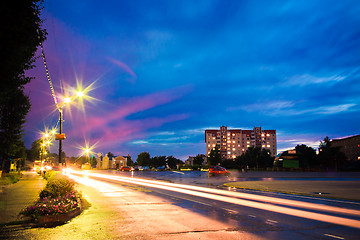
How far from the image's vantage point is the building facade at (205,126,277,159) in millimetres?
184125

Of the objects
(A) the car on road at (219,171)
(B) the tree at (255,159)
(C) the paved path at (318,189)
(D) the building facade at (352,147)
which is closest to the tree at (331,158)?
(D) the building facade at (352,147)

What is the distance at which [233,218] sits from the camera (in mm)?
9484

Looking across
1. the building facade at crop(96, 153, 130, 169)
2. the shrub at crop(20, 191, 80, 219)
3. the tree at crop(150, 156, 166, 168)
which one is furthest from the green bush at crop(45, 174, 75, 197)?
the tree at crop(150, 156, 166, 168)

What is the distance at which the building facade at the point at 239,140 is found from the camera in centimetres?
18412

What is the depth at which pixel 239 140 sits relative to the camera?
612 ft

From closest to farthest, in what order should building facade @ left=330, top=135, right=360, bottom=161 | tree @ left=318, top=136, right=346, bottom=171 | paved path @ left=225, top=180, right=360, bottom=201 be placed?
paved path @ left=225, top=180, right=360, bottom=201 < tree @ left=318, top=136, right=346, bottom=171 < building facade @ left=330, top=135, right=360, bottom=161

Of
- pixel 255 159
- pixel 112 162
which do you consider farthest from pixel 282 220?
pixel 112 162

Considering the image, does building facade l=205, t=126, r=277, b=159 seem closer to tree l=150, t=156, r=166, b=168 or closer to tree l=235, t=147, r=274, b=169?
tree l=150, t=156, r=166, b=168

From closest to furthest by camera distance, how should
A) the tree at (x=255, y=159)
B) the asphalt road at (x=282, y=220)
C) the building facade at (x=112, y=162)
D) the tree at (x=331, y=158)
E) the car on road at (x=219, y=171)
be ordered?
the asphalt road at (x=282, y=220)
the car on road at (x=219, y=171)
the tree at (x=331, y=158)
the tree at (x=255, y=159)
the building facade at (x=112, y=162)

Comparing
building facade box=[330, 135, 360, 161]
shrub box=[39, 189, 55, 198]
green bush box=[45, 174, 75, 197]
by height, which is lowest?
shrub box=[39, 189, 55, 198]

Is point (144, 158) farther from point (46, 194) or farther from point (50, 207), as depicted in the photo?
point (50, 207)

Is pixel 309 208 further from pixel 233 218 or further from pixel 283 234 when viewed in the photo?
pixel 283 234

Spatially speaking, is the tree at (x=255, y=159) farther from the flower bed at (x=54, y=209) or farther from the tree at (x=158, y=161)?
the flower bed at (x=54, y=209)

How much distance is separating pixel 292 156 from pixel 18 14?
81020 mm
